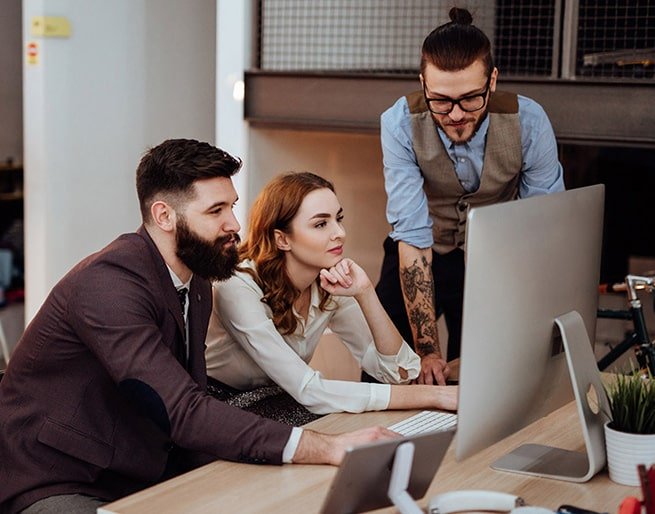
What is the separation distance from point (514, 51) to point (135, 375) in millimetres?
5091

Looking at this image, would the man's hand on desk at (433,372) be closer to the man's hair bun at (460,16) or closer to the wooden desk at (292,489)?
the wooden desk at (292,489)

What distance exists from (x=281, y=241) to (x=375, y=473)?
1.20 m

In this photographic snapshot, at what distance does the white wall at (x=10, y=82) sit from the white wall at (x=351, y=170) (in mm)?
2783

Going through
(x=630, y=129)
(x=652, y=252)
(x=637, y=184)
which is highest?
(x=630, y=129)

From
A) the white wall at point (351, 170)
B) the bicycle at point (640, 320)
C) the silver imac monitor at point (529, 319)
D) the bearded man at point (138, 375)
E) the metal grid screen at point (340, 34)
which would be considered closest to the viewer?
the silver imac monitor at point (529, 319)

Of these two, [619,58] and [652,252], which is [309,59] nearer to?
[619,58]

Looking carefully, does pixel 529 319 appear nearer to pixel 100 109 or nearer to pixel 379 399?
pixel 379 399

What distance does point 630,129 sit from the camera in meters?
3.62

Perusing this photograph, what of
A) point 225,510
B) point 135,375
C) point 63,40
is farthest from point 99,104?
point 225,510

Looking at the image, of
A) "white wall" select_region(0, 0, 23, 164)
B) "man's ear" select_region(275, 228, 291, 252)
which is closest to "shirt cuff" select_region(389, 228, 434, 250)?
"man's ear" select_region(275, 228, 291, 252)

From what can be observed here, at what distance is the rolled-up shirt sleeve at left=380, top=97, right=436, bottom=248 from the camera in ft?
9.89

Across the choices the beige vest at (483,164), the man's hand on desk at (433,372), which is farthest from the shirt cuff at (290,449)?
the beige vest at (483,164)

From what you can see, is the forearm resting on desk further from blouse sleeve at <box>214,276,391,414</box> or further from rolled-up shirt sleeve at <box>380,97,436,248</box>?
rolled-up shirt sleeve at <box>380,97,436,248</box>

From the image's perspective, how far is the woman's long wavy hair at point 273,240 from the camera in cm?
263
